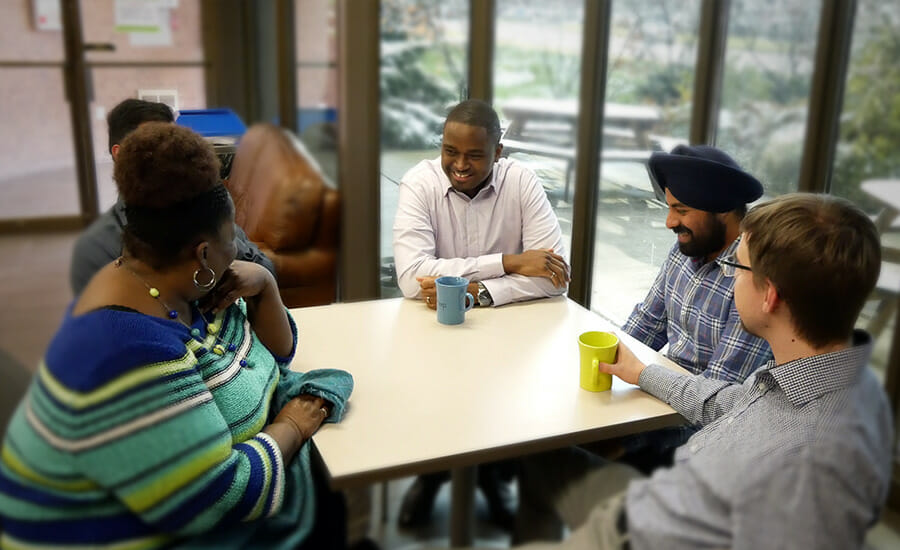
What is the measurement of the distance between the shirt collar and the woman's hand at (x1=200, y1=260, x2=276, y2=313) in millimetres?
621

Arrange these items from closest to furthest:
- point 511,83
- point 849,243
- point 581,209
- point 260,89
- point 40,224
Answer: point 40,224 < point 849,243 < point 260,89 < point 581,209 < point 511,83

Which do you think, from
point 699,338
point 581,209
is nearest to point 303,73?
point 699,338

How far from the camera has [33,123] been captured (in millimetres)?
477

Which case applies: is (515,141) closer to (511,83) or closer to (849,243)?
(511,83)

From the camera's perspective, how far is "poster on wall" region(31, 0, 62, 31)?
49 centimetres

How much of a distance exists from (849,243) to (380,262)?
3.52 feet

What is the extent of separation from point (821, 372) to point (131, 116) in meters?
0.69

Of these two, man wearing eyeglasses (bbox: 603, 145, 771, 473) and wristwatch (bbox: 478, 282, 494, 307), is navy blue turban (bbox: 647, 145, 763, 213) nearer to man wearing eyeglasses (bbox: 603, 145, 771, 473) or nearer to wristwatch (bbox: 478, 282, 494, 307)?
man wearing eyeglasses (bbox: 603, 145, 771, 473)

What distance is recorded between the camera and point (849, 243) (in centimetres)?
69

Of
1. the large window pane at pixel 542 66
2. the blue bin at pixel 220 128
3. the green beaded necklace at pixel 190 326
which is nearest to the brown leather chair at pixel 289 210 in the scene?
the blue bin at pixel 220 128

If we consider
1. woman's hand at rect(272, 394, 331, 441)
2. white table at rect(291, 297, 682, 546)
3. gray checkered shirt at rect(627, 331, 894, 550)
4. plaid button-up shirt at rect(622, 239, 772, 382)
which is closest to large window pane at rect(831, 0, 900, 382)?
plaid button-up shirt at rect(622, 239, 772, 382)

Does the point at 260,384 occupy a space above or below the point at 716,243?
below

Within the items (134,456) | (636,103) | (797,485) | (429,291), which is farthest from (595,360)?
(636,103)

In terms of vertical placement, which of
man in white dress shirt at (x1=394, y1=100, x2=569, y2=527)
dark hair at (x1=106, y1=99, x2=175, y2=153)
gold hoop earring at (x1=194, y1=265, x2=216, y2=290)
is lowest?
man in white dress shirt at (x1=394, y1=100, x2=569, y2=527)
